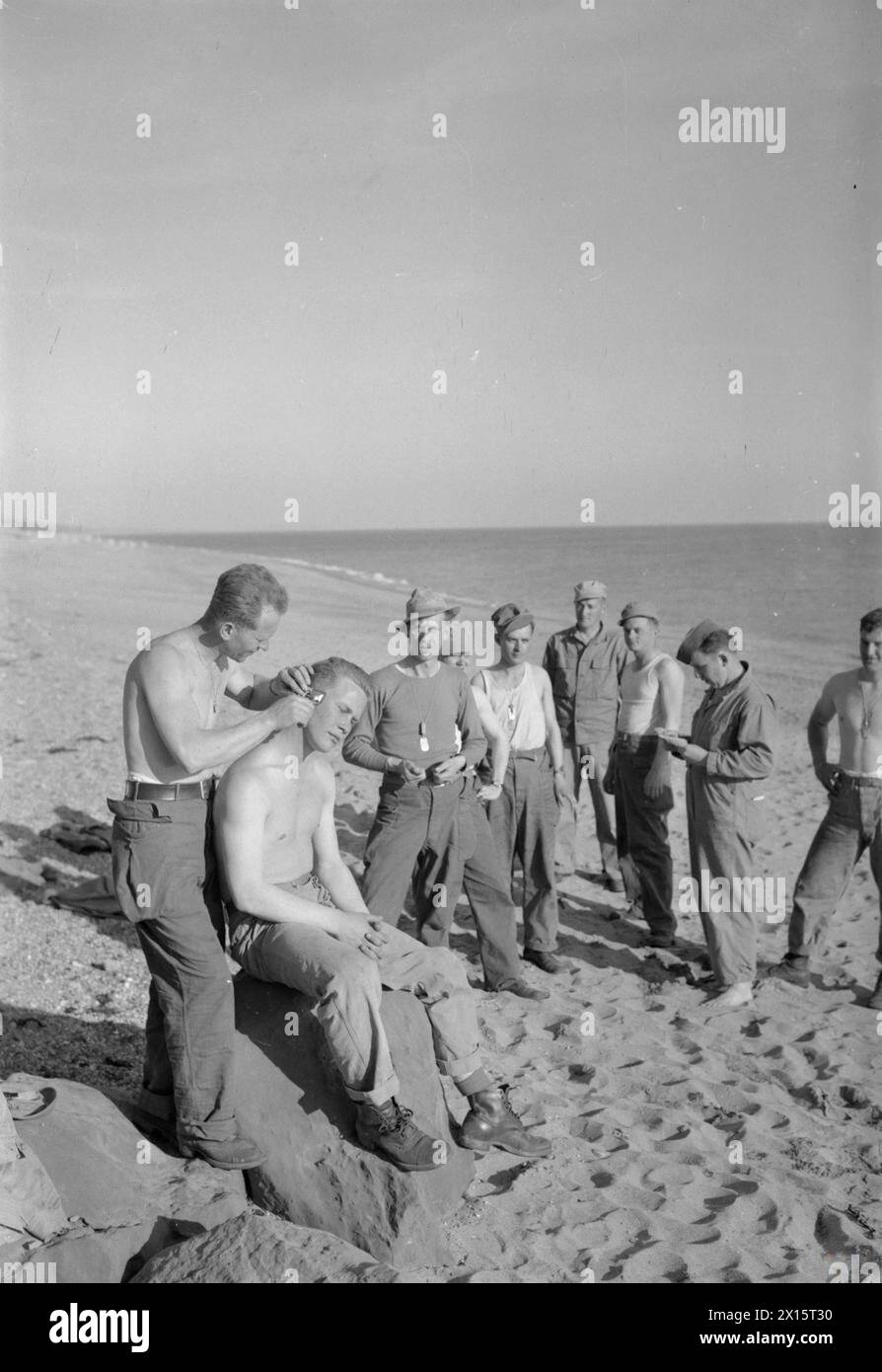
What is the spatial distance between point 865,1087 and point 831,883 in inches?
57.8

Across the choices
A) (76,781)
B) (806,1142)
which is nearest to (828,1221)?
(806,1142)

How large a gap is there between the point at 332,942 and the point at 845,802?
362 centimetres

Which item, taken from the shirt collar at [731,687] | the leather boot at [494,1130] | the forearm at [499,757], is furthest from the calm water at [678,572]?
the leather boot at [494,1130]

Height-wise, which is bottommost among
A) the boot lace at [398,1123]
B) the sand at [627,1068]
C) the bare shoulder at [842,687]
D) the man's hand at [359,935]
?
the sand at [627,1068]

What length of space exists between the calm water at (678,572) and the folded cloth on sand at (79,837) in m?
28.0

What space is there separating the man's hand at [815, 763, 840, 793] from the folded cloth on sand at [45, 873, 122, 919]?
4391 millimetres

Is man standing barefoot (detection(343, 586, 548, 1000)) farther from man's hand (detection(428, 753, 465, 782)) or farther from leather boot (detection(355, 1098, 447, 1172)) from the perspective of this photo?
leather boot (detection(355, 1098, 447, 1172))

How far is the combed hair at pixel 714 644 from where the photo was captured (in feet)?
21.1

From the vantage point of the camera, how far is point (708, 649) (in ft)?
21.2

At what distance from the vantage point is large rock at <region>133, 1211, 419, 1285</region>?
3.53m

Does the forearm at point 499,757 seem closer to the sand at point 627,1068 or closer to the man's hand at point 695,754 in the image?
the man's hand at point 695,754

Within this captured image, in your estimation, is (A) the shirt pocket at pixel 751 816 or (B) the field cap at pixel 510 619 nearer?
(A) the shirt pocket at pixel 751 816

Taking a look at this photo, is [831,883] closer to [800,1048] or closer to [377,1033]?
[800,1048]

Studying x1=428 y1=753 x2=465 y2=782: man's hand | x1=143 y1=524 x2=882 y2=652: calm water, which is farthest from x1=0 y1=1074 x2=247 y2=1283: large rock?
x1=143 y1=524 x2=882 y2=652: calm water
